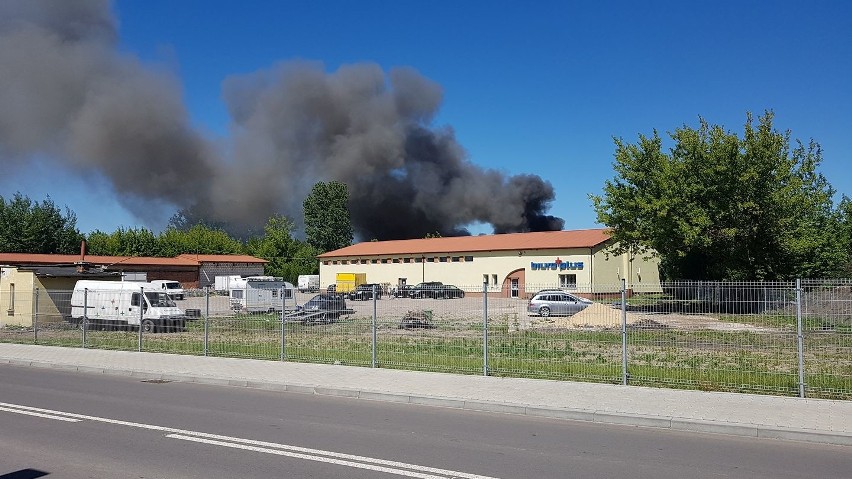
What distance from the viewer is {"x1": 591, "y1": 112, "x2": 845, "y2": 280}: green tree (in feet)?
114

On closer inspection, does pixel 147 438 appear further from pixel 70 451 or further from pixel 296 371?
pixel 296 371

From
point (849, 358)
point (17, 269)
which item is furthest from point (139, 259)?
point (849, 358)

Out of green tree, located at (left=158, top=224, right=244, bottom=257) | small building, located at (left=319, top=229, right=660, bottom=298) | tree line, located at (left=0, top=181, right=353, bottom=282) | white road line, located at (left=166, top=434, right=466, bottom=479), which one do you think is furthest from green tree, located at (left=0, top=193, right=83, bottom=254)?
white road line, located at (left=166, top=434, right=466, bottom=479)

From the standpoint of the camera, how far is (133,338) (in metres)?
19.5

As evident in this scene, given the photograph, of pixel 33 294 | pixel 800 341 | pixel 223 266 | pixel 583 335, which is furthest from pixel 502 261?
pixel 800 341

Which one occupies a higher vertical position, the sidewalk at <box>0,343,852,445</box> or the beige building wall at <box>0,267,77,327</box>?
the beige building wall at <box>0,267,77,327</box>

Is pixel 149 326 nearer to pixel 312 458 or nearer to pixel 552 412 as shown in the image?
pixel 552 412

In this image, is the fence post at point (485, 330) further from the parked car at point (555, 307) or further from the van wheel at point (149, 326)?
the van wheel at point (149, 326)

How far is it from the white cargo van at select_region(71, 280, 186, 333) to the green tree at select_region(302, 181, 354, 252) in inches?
2683

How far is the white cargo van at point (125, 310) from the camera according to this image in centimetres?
2030

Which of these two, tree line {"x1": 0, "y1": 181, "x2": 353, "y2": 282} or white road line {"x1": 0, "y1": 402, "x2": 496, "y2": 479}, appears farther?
tree line {"x1": 0, "y1": 181, "x2": 353, "y2": 282}

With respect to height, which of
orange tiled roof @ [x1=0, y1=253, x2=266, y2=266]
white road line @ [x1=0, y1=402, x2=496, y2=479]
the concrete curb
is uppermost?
orange tiled roof @ [x1=0, y1=253, x2=266, y2=266]

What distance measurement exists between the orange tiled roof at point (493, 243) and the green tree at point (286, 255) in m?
11.3

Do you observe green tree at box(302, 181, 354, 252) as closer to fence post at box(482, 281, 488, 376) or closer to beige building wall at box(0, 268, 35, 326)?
beige building wall at box(0, 268, 35, 326)
